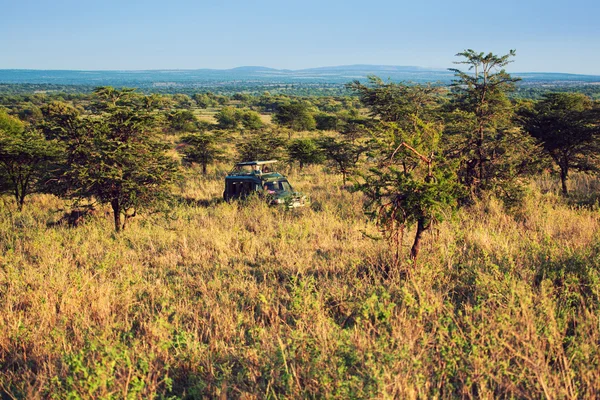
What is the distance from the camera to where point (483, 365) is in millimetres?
3527

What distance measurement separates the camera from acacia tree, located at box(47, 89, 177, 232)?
9219 millimetres

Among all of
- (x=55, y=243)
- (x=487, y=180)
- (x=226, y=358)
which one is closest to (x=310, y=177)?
(x=487, y=180)

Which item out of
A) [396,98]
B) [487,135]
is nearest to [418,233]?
[487,135]

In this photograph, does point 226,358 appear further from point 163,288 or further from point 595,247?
point 595,247

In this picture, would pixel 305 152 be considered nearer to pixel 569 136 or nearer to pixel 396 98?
pixel 396 98

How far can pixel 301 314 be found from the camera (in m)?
4.68

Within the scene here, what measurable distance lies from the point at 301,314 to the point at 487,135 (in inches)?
300

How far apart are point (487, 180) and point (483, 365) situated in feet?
24.9

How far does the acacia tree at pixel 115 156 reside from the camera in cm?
922

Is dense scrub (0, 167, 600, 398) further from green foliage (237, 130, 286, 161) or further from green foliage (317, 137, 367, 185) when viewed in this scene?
green foliage (237, 130, 286, 161)

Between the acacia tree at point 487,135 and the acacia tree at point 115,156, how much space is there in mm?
6610

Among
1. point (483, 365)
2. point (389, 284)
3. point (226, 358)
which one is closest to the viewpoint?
point (483, 365)

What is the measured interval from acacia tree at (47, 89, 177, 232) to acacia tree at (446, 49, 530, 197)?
6.61 m

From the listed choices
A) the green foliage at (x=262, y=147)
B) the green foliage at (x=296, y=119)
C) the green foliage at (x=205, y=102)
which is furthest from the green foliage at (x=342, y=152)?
the green foliage at (x=205, y=102)
